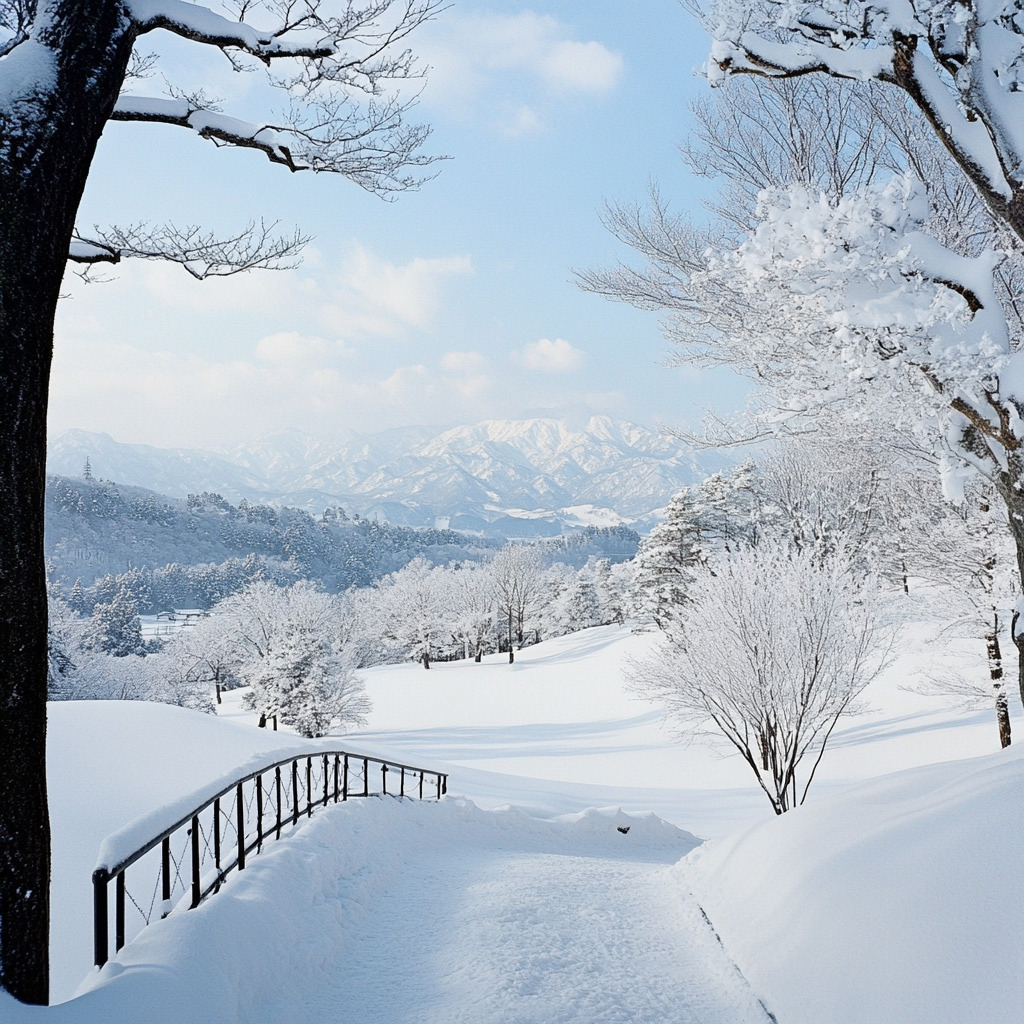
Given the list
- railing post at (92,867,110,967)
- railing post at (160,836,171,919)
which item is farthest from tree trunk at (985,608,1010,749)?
railing post at (92,867,110,967)

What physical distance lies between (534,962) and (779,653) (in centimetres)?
915

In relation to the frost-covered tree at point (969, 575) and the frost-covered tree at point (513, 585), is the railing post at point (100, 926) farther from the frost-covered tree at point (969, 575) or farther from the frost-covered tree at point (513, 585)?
the frost-covered tree at point (513, 585)

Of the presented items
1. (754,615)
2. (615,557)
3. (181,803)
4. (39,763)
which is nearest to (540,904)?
(181,803)

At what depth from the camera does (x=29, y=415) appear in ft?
8.75

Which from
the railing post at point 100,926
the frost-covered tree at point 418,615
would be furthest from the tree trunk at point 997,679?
the frost-covered tree at point 418,615

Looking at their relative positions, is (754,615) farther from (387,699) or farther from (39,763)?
(387,699)

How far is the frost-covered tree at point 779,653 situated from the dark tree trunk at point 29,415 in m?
11.0

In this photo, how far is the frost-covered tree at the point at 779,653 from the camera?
11711mm

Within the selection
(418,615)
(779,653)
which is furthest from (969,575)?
(418,615)

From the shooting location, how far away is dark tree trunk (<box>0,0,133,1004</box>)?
2.46m

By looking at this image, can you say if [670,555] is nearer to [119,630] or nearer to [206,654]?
[206,654]

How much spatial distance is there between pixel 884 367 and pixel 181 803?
5038mm

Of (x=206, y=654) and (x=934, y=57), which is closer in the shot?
(x=934, y=57)

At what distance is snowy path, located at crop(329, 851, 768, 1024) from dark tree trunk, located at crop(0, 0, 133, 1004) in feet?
5.15
